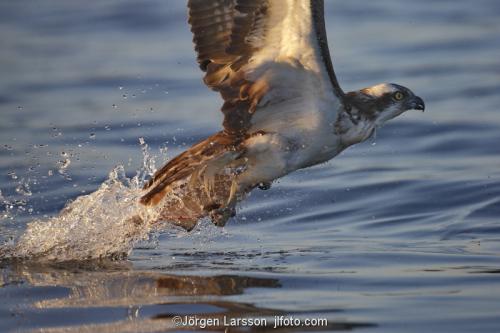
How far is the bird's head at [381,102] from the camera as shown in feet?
23.6

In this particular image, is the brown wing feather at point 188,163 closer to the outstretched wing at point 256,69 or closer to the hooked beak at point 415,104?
the outstretched wing at point 256,69

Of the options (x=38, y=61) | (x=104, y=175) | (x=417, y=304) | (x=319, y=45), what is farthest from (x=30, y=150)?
(x=417, y=304)

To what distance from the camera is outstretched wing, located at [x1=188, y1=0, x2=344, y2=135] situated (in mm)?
6836

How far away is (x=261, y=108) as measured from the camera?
720 cm

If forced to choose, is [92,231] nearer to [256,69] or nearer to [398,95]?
[256,69]

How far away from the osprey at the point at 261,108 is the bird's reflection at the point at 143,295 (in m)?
0.62

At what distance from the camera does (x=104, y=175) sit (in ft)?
32.7

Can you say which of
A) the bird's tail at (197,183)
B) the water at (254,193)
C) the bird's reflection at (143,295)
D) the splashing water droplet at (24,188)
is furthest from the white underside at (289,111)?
the splashing water droplet at (24,188)

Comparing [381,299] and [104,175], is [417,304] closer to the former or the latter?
[381,299]

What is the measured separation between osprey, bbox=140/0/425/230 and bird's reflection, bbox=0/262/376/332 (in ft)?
2.03

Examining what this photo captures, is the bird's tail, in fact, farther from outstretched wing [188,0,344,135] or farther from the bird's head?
the bird's head

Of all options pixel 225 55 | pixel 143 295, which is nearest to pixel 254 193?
Result: pixel 225 55

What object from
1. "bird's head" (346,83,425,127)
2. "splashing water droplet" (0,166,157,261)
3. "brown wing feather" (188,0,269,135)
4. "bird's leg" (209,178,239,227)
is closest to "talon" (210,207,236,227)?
"bird's leg" (209,178,239,227)

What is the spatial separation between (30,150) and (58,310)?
4601 millimetres
